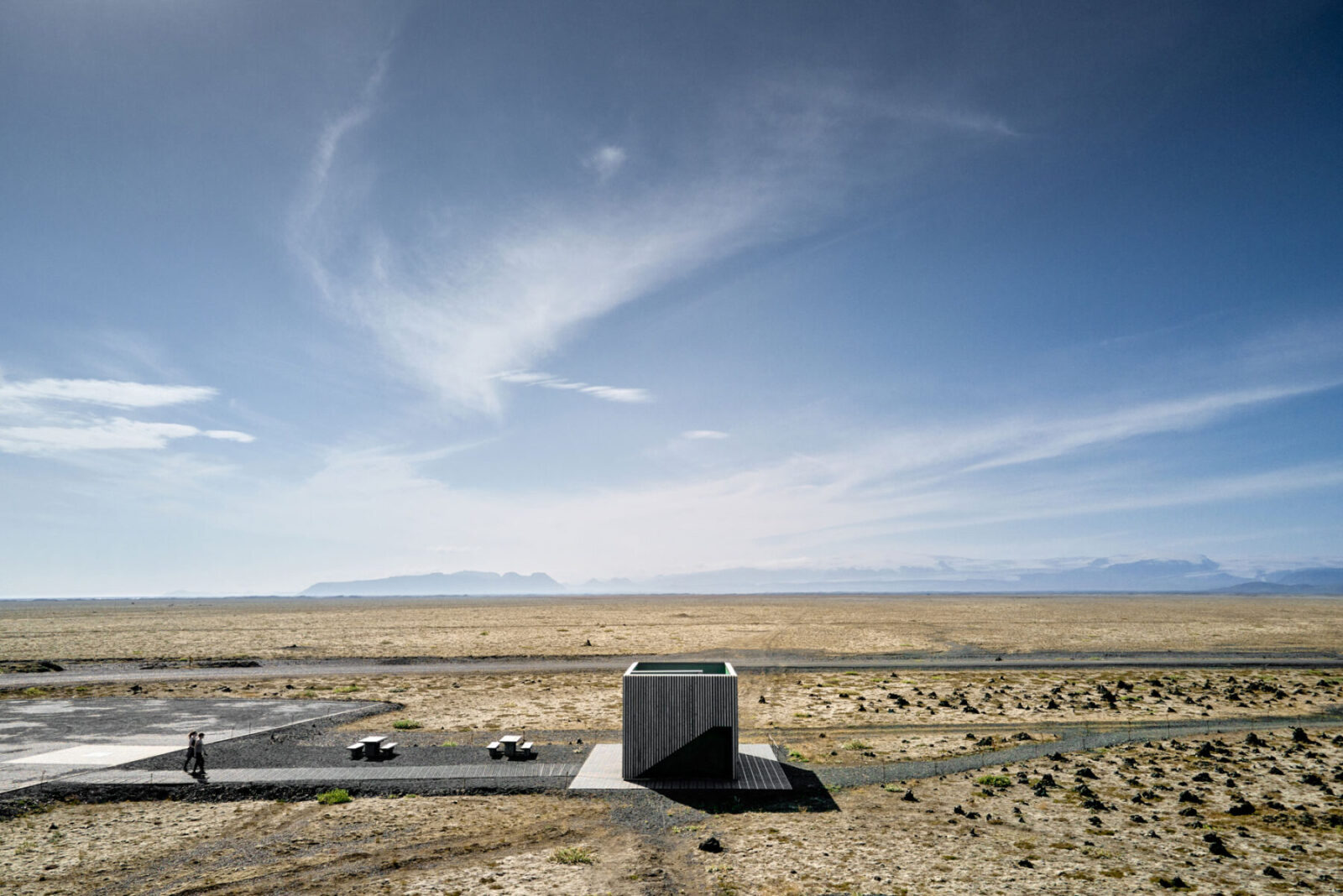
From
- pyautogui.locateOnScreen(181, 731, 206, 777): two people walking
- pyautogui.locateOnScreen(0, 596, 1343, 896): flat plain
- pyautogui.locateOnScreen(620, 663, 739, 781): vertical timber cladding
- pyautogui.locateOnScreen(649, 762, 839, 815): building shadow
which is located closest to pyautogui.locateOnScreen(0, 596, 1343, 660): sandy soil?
pyautogui.locateOnScreen(0, 596, 1343, 896): flat plain

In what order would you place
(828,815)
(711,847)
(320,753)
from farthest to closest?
(320,753)
(828,815)
(711,847)

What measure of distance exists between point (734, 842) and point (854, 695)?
2468 centimetres

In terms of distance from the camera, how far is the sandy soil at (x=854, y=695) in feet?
114

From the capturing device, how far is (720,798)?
71.9ft

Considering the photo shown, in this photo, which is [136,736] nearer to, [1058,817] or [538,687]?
[538,687]

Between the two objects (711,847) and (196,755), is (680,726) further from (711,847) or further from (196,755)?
(196,755)

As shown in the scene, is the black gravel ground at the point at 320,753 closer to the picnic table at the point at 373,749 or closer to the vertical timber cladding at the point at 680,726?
the picnic table at the point at 373,749

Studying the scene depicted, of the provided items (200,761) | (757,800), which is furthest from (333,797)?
(757,800)

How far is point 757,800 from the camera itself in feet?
71.7

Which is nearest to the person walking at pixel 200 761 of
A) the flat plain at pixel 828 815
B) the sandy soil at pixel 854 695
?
the flat plain at pixel 828 815

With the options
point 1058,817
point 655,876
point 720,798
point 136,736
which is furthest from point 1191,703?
point 136,736

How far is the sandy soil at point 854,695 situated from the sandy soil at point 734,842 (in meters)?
9.03

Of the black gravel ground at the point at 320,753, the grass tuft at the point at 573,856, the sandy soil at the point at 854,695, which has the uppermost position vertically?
the grass tuft at the point at 573,856

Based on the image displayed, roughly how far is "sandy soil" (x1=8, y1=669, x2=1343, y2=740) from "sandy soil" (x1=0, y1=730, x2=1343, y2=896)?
29.6ft
